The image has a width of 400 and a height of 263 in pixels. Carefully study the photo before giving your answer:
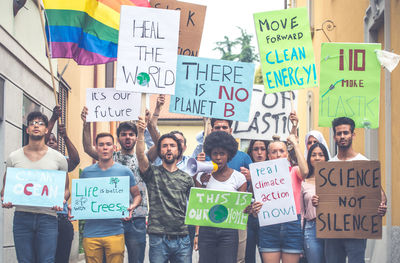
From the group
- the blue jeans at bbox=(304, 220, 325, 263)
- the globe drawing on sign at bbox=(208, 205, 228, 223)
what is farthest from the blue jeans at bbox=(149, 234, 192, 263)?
the blue jeans at bbox=(304, 220, 325, 263)

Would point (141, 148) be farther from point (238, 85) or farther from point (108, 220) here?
point (238, 85)

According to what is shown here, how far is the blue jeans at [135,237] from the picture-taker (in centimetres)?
780

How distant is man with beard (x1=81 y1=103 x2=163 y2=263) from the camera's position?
7.80m

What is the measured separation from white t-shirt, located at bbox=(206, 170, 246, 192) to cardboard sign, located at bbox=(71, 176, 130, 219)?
36.7 inches

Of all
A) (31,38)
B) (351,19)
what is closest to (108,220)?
(31,38)

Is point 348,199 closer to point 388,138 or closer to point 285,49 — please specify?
point 285,49

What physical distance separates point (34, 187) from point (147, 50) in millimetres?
1897

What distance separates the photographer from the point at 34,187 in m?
7.37

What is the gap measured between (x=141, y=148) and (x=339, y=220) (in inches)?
80.0

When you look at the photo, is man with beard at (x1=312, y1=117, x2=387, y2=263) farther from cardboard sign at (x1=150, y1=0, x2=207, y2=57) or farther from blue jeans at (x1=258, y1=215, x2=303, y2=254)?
cardboard sign at (x1=150, y1=0, x2=207, y2=57)

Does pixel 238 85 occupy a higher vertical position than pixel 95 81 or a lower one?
lower

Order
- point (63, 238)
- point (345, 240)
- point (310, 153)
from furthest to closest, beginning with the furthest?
point (63, 238) < point (310, 153) < point (345, 240)

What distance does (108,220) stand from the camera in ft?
24.8

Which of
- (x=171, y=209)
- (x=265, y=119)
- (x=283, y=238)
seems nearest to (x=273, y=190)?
(x=283, y=238)
